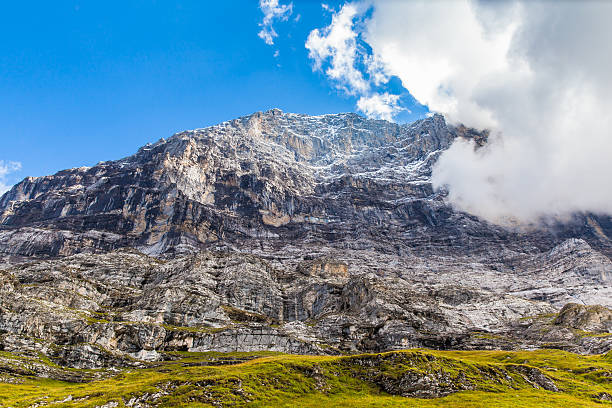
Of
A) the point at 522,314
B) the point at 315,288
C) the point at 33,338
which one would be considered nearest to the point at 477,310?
the point at 522,314

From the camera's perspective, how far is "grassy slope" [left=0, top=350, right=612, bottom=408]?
4828cm

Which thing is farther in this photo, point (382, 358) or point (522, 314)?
point (522, 314)

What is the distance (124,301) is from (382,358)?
120m

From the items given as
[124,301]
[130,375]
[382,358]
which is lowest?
[130,375]

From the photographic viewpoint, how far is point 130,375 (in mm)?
78375

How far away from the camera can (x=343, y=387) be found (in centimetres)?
5588

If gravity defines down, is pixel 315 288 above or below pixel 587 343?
above

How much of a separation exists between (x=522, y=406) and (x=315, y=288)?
139 meters

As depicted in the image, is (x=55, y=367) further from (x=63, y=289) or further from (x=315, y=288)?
(x=315, y=288)

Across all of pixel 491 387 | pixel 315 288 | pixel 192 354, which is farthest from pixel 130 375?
pixel 315 288

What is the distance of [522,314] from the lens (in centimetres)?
17112

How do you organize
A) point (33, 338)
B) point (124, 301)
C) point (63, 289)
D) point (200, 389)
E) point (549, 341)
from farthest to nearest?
point (124, 301)
point (63, 289)
point (549, 341)
point (33, 338)
point (200, 389)

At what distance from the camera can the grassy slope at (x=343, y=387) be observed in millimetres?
48281

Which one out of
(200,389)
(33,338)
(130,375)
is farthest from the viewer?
(33,338)
